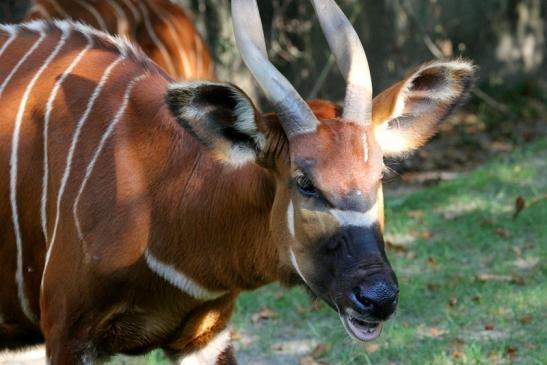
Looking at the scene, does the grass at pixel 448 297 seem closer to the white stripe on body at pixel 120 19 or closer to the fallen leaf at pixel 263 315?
the fallen leaf at pixel 263 315

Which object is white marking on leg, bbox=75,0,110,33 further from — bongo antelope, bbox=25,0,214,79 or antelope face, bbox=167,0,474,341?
antelope face, bbox=167,0,474,341

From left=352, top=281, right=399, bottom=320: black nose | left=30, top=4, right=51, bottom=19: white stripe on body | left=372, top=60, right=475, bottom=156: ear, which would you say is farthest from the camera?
left=30, top=4, right=51, bottom=19: white stripe on body

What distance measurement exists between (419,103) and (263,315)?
2513mm

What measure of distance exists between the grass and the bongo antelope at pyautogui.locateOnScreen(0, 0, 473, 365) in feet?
3.04

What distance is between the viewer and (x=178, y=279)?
426cm

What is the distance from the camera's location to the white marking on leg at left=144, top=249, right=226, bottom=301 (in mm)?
4211

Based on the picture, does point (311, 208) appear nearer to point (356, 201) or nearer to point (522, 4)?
point (356, 201)

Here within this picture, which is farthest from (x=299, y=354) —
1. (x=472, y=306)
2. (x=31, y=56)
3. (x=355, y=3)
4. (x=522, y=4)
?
(x=522, y=4)

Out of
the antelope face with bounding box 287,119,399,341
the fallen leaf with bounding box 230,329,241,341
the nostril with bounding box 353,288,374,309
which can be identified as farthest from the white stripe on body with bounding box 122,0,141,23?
the nostril with bounding box 353,288,374,309

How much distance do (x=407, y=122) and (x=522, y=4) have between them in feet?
26.8

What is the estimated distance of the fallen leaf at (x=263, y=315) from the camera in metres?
6.49

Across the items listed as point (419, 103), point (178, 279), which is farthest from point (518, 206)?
point (178, 279)

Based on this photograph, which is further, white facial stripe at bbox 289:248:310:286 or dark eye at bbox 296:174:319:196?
white facial stripe at bbox 289:248:310:286

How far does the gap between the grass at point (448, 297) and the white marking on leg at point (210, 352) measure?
0.53m
